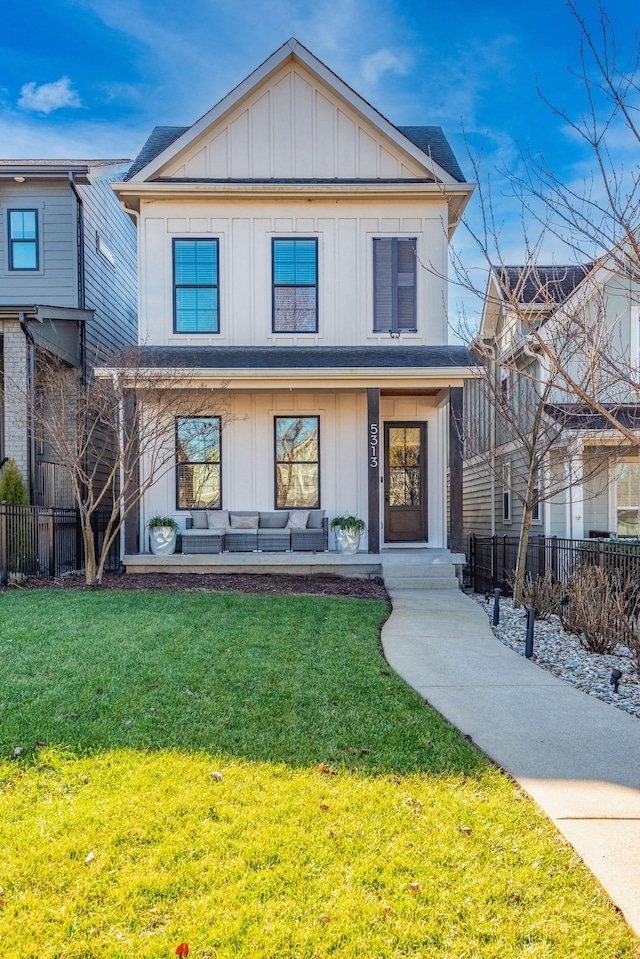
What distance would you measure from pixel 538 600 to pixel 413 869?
21.1ft

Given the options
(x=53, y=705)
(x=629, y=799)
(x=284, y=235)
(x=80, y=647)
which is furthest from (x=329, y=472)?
(x=629, y=799)

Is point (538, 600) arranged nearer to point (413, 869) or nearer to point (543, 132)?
point (543, 132)

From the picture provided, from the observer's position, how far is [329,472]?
477 inches

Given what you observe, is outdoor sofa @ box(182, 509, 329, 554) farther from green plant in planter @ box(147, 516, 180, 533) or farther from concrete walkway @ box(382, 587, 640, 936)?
concrete walkway @ box(382, 587, 640, 936)

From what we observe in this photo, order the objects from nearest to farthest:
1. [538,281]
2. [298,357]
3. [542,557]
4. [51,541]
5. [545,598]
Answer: [538,281] < [545,598] < [51,541] < [542,557] < [298,357]

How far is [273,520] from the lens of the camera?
1183 cm

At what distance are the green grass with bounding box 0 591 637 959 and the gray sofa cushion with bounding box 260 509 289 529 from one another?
22.0 ft

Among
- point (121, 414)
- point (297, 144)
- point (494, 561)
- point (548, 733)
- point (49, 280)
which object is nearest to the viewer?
point (548, 733)

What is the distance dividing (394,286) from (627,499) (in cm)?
655

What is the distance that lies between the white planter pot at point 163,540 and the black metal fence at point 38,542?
1.64 metres

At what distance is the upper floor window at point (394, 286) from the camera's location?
40.4ft

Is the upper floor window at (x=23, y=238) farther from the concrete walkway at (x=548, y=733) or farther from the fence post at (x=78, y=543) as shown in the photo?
the concrete walkway at (x=548, y=733)

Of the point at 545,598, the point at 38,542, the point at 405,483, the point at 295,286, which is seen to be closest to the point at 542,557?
the point at 545,598

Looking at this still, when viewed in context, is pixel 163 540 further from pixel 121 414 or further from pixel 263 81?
pixel 263 81
